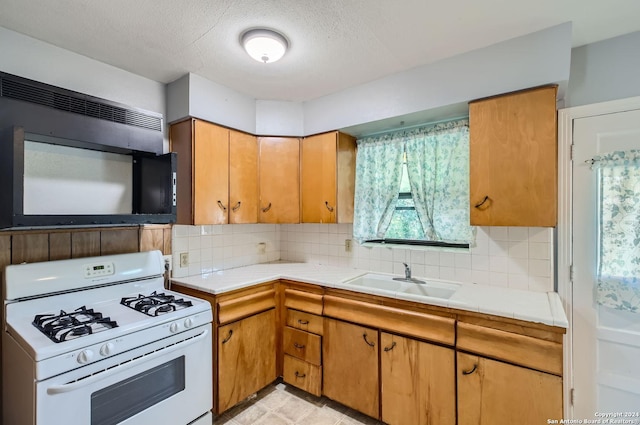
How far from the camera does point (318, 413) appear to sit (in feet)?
6.72

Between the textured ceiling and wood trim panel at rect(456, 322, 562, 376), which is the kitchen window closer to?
the textured ceiling

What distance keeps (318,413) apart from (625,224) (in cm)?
218

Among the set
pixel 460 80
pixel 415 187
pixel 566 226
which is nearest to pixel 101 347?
pixel 415 187

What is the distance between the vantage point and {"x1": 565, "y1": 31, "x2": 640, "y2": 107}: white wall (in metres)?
1.66

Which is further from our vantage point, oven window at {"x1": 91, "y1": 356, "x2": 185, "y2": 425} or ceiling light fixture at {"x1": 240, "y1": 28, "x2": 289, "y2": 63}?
ceiling light fixture at {"x1": 240, "y1": 28, "x2": 289, "y2": 63}

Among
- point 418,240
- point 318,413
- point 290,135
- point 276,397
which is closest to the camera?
point 318,413

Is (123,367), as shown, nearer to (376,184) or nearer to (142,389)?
(142,389)

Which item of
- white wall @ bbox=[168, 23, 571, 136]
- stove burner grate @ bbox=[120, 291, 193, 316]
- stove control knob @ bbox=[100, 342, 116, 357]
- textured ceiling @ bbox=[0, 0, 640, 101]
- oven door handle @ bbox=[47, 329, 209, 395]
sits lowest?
oven door handle @ bbox=[47, 329, 209, 395]

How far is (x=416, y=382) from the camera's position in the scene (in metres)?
1.75

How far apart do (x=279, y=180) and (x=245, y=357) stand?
4.58ft

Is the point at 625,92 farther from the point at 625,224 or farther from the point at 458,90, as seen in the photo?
the point at 458,90

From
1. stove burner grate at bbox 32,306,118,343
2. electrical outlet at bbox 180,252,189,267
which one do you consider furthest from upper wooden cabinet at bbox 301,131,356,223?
stove burner grate at bbox 32,306,118,343

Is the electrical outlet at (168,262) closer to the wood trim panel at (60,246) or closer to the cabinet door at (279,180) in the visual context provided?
the wood trim panel at (60,246)

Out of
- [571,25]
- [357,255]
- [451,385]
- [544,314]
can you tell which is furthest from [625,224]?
[357,255]
